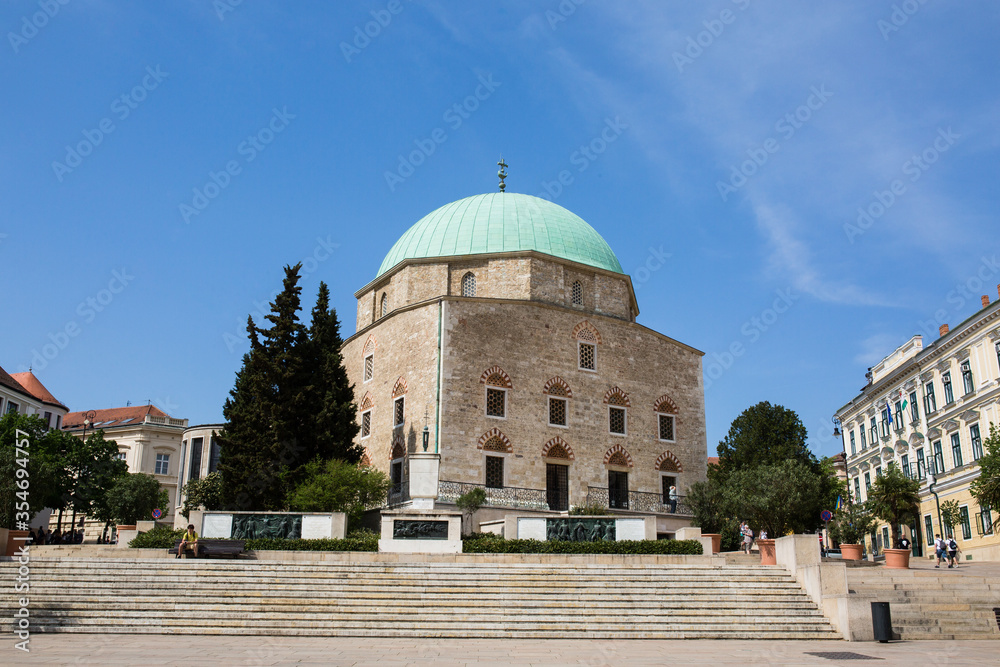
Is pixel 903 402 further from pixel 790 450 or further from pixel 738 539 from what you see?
pixel 738 539

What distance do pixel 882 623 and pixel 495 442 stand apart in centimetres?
1456

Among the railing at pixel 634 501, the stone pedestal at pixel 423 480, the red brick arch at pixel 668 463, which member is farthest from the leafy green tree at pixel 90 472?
the red brick arch at pixel 668 463

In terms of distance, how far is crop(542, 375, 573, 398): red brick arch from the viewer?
27.1m

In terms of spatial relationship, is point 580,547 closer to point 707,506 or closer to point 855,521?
point 707,506

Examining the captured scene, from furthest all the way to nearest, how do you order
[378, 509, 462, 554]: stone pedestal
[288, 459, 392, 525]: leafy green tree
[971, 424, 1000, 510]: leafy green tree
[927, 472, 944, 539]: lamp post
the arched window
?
[927, 472, 944, 539]: lamp post → the arched window → [288, 459, 392, 525]: leafy green tree → [971, 424, 1000, 510]: leafy green tree → [378, 509, 462, 554]: stone pedestal

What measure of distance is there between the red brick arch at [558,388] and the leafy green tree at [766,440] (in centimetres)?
695

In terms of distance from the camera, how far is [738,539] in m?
24.4

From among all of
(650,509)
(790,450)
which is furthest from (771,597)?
(790,450)

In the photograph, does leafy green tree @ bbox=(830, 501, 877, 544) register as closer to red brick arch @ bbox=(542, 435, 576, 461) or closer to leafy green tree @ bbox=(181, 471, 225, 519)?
red brick arch @ bbox=(542, 435, 576, 461)

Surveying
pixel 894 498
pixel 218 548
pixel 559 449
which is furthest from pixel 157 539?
pixel 894 498

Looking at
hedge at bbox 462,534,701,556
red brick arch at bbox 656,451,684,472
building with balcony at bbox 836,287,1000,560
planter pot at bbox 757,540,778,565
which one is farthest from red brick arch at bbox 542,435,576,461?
building with balcony at bbox 836,287,1000,560

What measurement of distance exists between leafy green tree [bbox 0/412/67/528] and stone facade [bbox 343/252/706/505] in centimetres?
1021

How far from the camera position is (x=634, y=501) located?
26984mm

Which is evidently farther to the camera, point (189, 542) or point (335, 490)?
point (335, 490)
